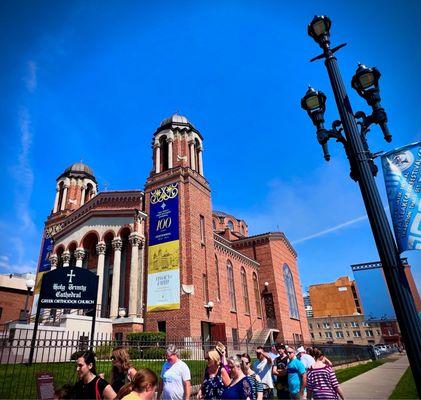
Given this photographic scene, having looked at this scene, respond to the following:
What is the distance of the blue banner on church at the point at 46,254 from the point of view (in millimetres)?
32984

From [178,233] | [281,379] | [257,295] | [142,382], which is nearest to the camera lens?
[142,382]

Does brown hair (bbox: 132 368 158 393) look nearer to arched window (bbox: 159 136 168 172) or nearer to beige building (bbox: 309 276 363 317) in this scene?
arched window (bbox: 159 136 168 172)

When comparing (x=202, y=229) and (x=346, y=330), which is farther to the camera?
(x=346, y=330)

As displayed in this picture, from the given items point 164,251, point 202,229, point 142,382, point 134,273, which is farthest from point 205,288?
point 142,382

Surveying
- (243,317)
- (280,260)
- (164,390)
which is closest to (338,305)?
(280,260)

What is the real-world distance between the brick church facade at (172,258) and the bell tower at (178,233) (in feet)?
0.25

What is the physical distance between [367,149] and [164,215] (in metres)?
20.6

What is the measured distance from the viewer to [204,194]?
2734cm

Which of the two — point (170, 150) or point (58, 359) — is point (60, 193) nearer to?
point (170, 150)

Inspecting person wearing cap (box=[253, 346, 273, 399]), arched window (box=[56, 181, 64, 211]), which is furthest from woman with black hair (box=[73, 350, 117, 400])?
arched window (box=[56, 181, 64, 211])

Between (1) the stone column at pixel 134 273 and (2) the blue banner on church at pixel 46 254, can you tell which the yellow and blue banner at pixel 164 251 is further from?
(2) the blue banner on church at pixel 46 254

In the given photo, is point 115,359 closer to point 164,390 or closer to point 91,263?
point 164,390

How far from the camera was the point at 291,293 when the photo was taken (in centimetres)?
4066

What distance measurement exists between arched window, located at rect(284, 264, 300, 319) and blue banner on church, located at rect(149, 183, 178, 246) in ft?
71.7
